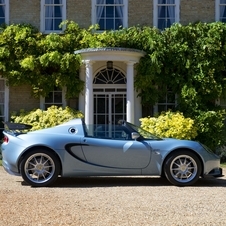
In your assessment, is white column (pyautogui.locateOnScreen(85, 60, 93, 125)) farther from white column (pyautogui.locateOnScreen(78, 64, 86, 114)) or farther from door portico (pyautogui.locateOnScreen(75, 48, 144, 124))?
white column (pyautogui.locateOnScreen(78, 64, 86, 114))

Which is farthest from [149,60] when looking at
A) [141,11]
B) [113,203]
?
[113,203]

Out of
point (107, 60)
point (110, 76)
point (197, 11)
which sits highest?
point (197, 11)

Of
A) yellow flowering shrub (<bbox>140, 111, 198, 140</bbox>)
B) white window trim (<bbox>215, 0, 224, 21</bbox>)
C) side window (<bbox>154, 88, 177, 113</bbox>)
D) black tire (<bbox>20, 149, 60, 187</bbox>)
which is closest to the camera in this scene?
black tire (<bbox>20, 149, 60, 187</bbox>)

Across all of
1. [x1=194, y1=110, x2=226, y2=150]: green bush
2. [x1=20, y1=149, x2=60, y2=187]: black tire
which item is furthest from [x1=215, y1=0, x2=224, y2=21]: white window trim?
[x1=20, y1=149, x2=60, y2=187]: black tire

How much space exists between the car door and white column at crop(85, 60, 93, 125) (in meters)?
6.66

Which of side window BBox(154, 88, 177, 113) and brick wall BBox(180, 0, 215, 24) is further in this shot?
brick wall BBox(180, 0, 215, 24)

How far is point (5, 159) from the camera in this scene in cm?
901

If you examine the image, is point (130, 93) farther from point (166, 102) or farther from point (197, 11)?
point (197, 11)

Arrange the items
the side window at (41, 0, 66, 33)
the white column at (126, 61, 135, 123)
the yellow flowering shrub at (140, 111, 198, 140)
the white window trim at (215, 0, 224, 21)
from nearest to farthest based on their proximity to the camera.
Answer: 1. the yellow flowering shrub at (140, 111, 198, 140)
2. the white column at (126, 61, 135, 123)
3. the white window trim at (215, 0, 224, 21)
4. the side window at (41, 0, 66, 33)

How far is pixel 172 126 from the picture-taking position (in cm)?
1461

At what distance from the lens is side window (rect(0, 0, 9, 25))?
17.2 meters

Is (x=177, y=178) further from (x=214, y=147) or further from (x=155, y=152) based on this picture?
(x=214, y=147)

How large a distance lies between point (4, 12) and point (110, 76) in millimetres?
4596

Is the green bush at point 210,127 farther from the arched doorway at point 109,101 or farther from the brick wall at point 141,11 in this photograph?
the brick wall at point 141,11
